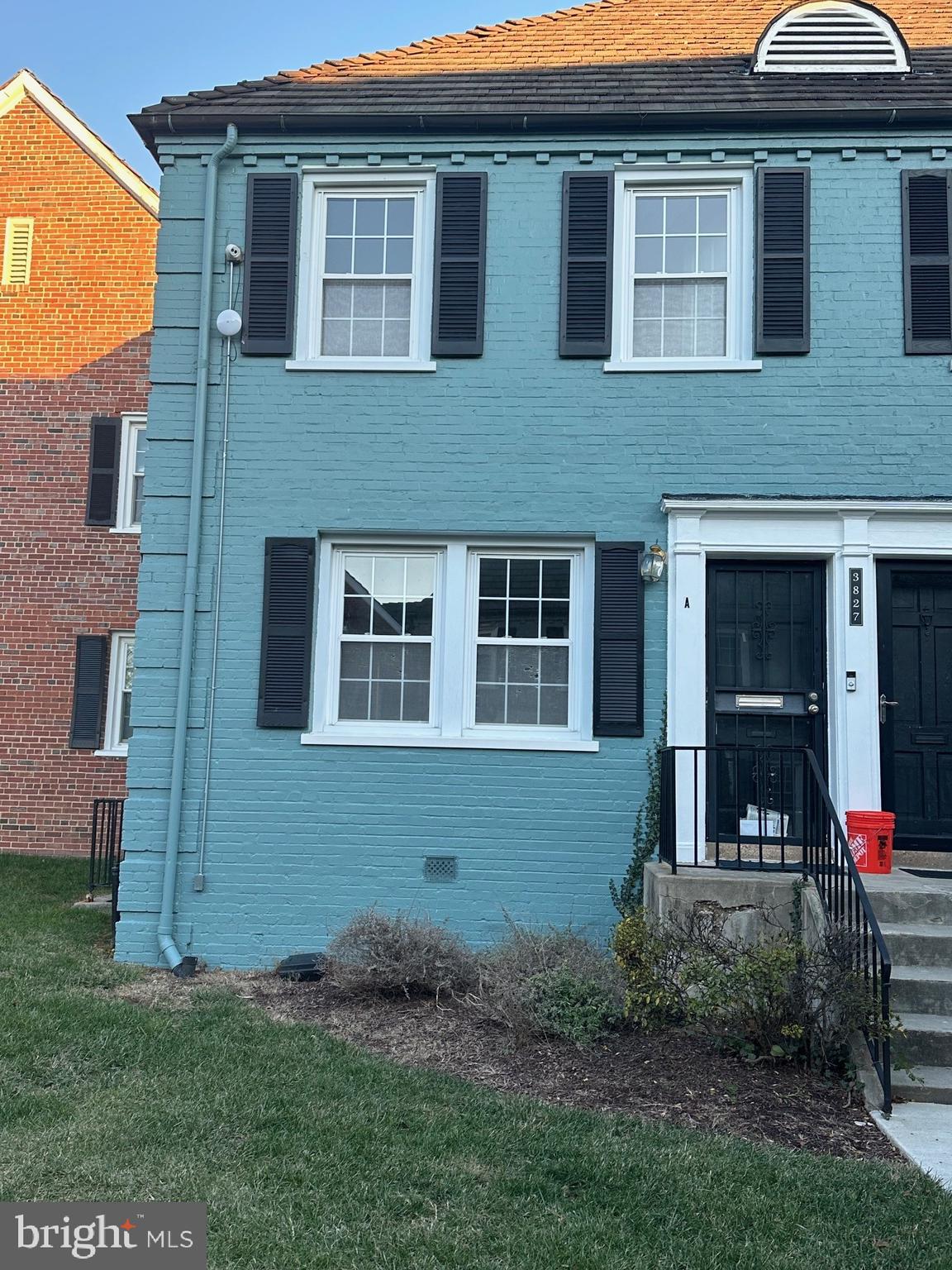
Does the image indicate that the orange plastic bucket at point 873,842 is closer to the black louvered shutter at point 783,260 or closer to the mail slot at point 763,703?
the mail slot at point 763,703

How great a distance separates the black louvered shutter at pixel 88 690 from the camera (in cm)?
1341

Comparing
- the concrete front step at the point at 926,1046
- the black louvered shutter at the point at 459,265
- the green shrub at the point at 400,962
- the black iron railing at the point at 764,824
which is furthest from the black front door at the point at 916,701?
the black louvered shutter at the point at 459,265

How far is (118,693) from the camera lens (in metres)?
13.6

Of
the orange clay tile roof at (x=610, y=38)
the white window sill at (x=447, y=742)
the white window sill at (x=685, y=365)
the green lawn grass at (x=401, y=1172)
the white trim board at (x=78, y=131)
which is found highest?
the white trim board at (x=78, y=131)

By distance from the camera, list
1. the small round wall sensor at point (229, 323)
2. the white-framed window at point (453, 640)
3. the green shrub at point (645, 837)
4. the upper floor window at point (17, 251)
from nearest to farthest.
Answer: the green shrub at point (645, 837) < the white-framed window at point (453, 640) < the small round wall sensor at point (229, 323) < the upper floor window at point (17, 251)

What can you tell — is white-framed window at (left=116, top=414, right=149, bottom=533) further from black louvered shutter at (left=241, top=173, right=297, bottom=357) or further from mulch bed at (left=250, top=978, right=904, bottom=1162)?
mulch bed at (left=250, top=978, right=904, bottom=1162)

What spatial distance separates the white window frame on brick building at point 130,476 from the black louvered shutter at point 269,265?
5.54 metres

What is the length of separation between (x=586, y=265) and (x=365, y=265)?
A: 1727 mm

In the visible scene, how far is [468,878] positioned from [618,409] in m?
3.58

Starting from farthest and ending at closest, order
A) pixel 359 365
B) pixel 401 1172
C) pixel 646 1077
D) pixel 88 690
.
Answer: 1. pixel 88 690
2. pixel 359 365
3. pixel 646 1077
4. pixel 401 1172

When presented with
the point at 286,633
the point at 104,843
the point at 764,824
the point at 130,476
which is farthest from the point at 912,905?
the point at 130,476

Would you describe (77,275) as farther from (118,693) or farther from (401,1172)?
(401,1172)

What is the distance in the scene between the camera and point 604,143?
28.0 ft

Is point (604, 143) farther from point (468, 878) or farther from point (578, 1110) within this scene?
point (578, 1110)
